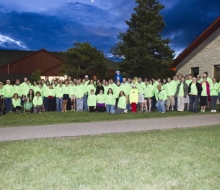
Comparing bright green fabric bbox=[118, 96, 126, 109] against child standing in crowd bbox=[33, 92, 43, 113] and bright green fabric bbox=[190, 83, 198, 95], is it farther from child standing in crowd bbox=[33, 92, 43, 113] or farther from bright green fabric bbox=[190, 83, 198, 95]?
child standing in crowd bbox=[33, 92, 43, 113]

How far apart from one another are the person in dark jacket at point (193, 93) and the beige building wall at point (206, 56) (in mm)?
6067

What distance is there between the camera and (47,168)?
537 cm

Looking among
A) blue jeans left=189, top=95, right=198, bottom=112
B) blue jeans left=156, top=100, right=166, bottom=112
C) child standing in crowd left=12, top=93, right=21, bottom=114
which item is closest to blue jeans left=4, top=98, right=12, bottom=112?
child standing in crowd left=12, top=93, right=21, bottom=114

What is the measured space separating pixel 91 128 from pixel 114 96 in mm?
5918

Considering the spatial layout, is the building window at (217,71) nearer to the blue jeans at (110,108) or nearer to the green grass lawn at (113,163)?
the blue jeans at (110,108)

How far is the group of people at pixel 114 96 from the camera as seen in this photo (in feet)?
49.7

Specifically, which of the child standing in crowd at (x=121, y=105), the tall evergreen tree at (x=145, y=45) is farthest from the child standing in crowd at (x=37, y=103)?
the tall evergreen tree at (x=145, y=45)

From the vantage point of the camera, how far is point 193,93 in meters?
15.0

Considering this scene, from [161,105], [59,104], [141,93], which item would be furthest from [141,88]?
[59,104]

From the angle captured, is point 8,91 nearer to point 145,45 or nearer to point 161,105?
point 161,105

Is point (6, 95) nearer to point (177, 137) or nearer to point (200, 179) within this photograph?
point (177, 137)

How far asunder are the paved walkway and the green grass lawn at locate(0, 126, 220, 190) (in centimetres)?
91

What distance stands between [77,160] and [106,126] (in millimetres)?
4378

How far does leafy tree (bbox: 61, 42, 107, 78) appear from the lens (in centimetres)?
3984
